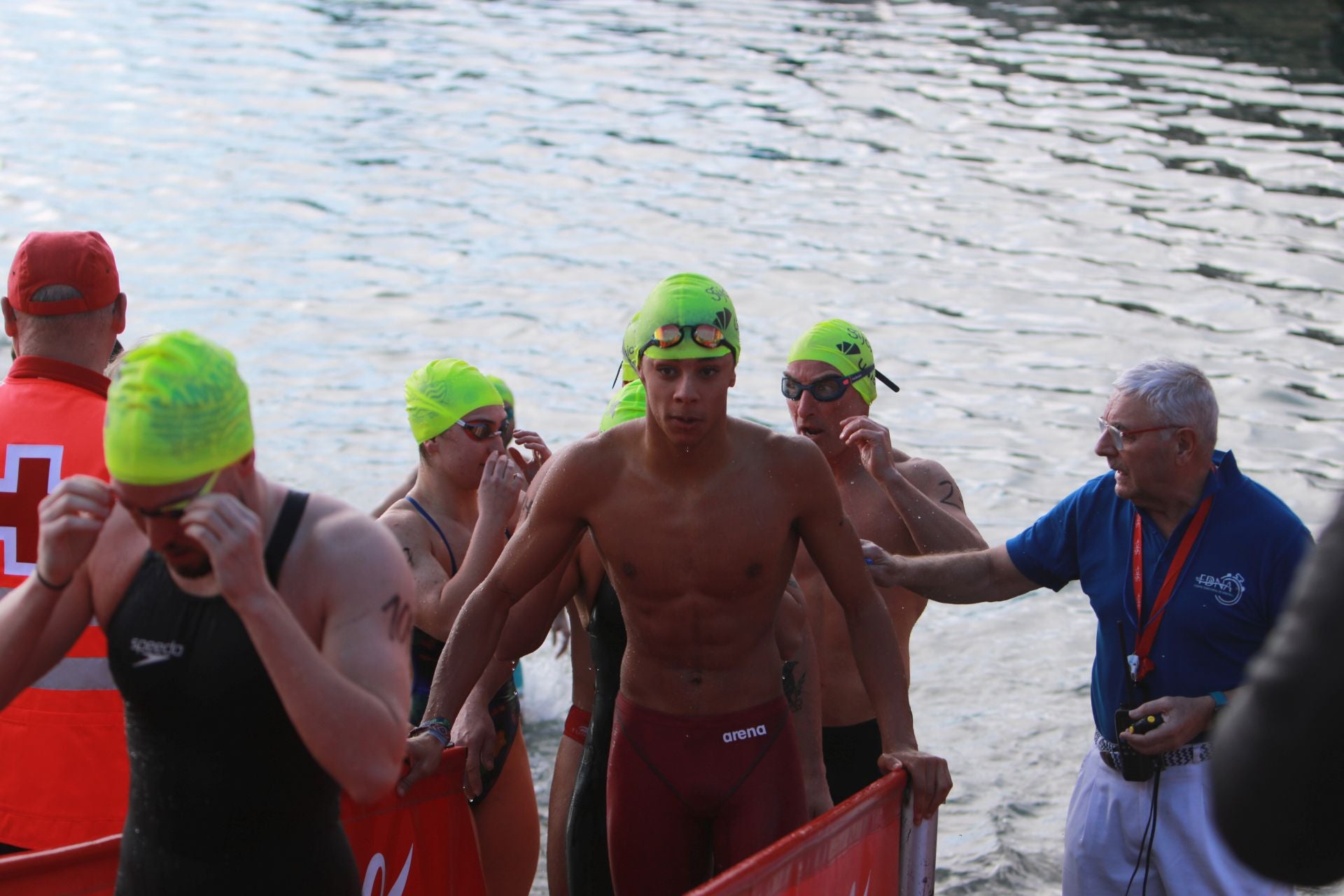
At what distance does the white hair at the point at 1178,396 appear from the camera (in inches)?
188

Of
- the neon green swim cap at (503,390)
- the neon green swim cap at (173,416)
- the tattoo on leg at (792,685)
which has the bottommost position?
the tattoo on leg at (792,685)

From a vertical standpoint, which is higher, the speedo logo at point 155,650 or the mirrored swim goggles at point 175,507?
the mirrored swim goggles at point 175,507

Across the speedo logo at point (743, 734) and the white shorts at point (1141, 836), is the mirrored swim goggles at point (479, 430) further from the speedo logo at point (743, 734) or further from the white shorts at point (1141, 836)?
the white shorts at point (1141, 836)

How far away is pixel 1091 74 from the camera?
2781 cm

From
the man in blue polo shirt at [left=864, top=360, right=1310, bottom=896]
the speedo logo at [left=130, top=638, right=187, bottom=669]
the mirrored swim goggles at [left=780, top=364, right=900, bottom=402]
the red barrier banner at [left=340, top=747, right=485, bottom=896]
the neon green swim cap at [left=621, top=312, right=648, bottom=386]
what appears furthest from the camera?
the mirrored swim goggles at [left=780, top=364, right=900, bottom=402]

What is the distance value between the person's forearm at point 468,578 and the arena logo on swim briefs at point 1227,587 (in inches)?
93.8

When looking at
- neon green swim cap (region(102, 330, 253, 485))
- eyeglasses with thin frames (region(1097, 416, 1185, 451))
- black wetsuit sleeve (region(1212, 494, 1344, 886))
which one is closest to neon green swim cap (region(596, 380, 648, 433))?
eyeglasses with thin frames (region(1097, 416, 1185, 451))

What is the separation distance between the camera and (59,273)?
4410 millimetres

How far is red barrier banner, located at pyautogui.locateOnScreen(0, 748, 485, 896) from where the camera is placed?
3.87 meters

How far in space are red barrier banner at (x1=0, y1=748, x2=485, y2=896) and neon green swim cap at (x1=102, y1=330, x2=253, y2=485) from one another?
146cm

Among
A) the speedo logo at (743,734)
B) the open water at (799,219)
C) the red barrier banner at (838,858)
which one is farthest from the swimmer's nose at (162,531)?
the open water at (799,219)

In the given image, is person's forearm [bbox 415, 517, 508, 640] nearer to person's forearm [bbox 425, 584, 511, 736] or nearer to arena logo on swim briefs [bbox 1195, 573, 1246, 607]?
person's forearm [bbox 425, 584, 511, 736]

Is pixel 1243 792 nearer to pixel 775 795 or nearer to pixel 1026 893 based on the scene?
pixel 775 795

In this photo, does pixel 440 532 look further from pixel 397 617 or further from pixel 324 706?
pixel 324 706
